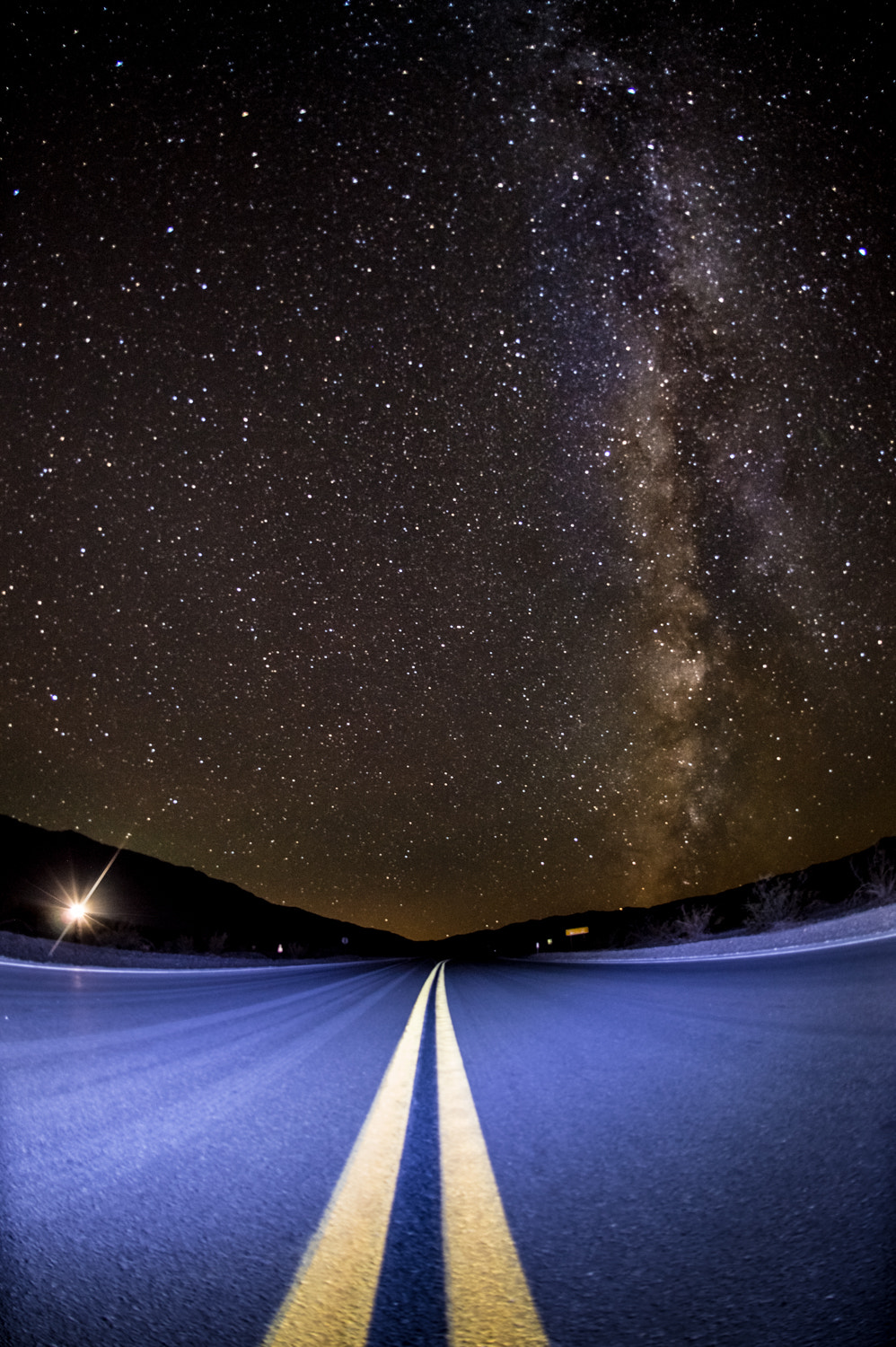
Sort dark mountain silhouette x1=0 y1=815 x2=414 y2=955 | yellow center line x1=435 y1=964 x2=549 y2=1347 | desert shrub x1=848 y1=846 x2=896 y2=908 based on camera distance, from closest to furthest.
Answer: yellow center line x1=435 y1=964 x2=549 y2=1347 → desert shrub x1=848 y1=846 x2=896 y2=908 → dark mountain silhouette x1=0 y1=815 x2=414 y2=955

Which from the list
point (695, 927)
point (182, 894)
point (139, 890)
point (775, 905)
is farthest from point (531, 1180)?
point (182, 894)

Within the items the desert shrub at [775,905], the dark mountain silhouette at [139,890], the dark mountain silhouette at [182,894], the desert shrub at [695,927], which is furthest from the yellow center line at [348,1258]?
the dark mountain silhouette at [139,890]

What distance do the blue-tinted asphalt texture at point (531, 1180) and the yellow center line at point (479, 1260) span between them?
4cm

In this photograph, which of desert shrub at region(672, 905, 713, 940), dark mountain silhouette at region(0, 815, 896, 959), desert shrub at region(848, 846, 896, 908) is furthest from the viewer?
dark mountain silhouette at region(0, 815, 896, 959)

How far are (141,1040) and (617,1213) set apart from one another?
424 cm

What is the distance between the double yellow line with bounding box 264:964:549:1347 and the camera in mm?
1192

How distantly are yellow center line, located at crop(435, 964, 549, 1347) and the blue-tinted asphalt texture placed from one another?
0.04m

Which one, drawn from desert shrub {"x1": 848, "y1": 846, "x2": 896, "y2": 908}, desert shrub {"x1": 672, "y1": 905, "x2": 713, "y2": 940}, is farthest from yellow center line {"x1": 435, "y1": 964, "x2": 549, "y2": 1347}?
desert shrub {"x1": 672, "y1": 905, "x2": 713, "y2": 940}

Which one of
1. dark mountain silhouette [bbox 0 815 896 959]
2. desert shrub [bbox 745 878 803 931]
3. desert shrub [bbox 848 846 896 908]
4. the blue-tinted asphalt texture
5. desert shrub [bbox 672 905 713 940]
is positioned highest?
the blue-tinted asphalt texture

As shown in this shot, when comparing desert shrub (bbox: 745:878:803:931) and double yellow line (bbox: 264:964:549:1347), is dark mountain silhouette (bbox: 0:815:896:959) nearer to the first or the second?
desert shrub (bbox: 745:878:803:931)

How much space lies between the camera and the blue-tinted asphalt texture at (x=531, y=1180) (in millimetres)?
1241

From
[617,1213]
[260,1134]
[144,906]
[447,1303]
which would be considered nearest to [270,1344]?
[447,1303]

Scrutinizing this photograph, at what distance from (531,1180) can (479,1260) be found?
0.56 metres

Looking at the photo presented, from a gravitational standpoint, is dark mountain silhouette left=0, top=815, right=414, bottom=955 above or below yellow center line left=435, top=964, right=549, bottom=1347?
below
